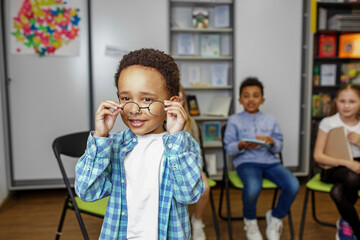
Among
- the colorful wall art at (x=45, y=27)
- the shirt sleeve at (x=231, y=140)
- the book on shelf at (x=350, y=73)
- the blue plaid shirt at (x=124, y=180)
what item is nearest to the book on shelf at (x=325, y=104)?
the book on shelf at (x=350, y=73)

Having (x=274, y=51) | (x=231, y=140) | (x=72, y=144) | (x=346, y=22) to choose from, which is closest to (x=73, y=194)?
(x=72, y=144)

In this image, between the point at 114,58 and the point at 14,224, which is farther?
the point at 114,58

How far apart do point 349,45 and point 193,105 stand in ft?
5.72

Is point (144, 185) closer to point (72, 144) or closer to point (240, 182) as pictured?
point (72, 144)

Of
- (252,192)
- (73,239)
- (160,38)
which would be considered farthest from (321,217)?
(160,38)

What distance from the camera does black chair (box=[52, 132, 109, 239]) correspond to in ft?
5.20

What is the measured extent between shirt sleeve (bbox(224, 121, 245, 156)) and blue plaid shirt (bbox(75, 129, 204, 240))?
121 cm

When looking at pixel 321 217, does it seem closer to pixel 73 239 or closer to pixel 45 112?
pixel 73 239

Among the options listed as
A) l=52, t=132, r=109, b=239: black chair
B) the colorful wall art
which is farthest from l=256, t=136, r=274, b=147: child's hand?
the colorful wall art

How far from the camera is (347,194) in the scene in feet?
6.24

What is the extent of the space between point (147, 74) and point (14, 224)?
7.10ft

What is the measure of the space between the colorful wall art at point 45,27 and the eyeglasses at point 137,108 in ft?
7.57

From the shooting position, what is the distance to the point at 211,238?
2.18 metres

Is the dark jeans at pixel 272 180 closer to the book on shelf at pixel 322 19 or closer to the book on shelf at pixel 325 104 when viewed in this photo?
the book on shelf at pixel 325 104
